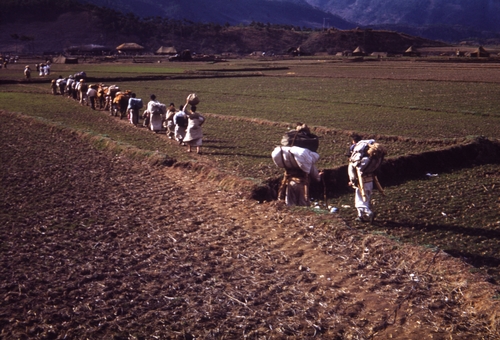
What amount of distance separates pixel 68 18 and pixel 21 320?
130 metres

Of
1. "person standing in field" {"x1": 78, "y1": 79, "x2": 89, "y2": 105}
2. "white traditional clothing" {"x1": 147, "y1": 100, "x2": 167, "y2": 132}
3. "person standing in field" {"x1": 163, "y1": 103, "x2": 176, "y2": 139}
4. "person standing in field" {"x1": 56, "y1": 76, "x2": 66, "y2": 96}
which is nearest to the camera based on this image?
"person standing in field" {"x1": 163, "y1": 103, "x2": 176, "y2": 139}

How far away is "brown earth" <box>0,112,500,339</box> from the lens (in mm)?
6168

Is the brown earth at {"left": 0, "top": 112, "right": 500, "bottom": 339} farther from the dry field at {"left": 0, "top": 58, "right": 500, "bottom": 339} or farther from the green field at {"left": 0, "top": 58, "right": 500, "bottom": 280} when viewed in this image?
the green field at {"left": 0, "top": 58, "right": 500, "bottom": 280}

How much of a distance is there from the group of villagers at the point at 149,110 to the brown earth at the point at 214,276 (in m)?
4.87

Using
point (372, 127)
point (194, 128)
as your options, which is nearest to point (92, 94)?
point (194, 128)

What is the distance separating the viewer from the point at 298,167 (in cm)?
976

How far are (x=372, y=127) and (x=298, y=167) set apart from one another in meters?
10.8

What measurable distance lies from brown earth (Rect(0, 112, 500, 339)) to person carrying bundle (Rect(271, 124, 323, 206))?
1.01 ft

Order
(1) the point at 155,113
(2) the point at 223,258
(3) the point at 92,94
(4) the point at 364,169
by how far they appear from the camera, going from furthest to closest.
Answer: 1. (3) the point at 92,94
2. (1) the point at 155,113
3. (4) the point at 364,169
4. (2) the point at 223,258

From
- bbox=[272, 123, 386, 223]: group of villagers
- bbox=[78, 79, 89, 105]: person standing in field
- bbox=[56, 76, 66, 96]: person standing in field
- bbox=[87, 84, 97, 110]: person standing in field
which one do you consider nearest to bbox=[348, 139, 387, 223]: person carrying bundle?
bbox=[272, 123, 386, 223]: group of villagers

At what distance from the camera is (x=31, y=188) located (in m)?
12.2

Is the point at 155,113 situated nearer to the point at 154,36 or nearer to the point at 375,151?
the point at 375,151

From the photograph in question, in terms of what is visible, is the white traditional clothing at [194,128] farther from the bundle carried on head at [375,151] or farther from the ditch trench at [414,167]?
the bundle carried on head at [375,151]

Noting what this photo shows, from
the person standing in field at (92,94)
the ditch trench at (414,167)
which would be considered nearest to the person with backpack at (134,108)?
the person standing in field at (92,94)
